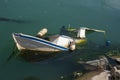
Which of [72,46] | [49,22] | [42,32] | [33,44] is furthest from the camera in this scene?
[49,22]

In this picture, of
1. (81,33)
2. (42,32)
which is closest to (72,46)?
(81,33)

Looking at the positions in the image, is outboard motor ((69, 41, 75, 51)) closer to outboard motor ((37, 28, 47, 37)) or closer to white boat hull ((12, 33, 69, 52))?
white boat hull ((12, 33, 69, 52))

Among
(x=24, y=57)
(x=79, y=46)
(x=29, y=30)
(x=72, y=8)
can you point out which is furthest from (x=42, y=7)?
(x=24, y=57)

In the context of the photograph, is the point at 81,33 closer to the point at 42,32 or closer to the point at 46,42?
the point at 42,32

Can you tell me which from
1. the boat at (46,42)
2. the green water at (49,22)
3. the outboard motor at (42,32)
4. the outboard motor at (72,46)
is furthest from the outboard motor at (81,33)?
the outboard motor at (42,32)

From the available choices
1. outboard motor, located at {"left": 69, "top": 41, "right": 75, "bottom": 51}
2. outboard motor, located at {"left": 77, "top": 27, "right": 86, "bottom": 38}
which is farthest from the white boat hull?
outboard motor, located at {"left": 77, "top": 27, "right": 86, "bottom": 38}

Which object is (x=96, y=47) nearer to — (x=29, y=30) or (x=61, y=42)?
(x=61, y=42)

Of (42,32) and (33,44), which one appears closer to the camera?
(33,44)
